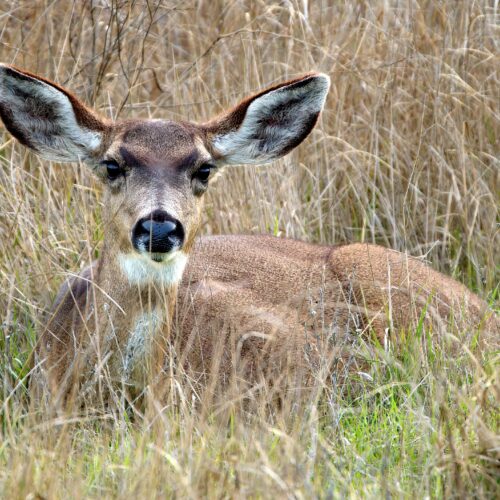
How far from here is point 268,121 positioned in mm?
5406

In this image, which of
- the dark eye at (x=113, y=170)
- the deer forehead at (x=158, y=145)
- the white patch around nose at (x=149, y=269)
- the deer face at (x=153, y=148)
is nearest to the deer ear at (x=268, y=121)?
the deer face at (x=153, y=148)

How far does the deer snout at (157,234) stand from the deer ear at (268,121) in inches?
33.3

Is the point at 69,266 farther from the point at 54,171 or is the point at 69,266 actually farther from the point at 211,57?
the point at 211,57

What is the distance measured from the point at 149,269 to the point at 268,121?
1.05m

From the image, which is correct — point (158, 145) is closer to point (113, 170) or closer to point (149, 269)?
point (113, 170)

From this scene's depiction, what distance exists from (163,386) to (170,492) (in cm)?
126

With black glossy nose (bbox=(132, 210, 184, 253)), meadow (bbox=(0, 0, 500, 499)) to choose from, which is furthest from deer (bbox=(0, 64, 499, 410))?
meadow (bbox=(0, 0, 500, 499))

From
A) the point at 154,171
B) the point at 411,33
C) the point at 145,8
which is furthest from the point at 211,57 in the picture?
the point at 154,171

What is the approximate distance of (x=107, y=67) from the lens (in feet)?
22.3

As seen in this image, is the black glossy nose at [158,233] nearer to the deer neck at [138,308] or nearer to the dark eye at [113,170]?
the deer neck at [138,308]

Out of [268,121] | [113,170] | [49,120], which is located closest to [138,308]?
[113,170]

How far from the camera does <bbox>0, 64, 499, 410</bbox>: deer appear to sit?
4.75 meters

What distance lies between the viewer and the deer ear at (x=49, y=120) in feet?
16.5

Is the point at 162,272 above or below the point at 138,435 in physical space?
above
